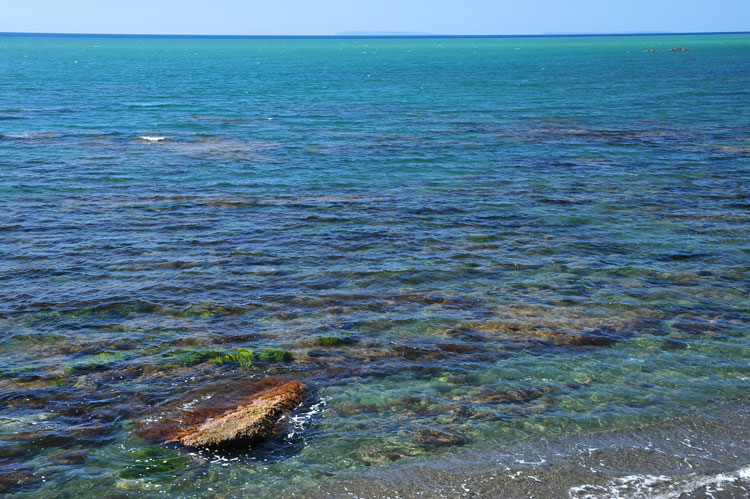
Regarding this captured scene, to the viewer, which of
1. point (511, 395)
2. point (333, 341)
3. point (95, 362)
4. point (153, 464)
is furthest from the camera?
point (333, 341)

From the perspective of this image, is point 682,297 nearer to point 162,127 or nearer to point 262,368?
point 262,368

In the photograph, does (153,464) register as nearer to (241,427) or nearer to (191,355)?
(241,427)

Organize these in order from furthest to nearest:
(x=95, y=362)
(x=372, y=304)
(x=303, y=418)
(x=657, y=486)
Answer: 1. (x=372, y=304)
2. (x=95, y=362)
3. (x=303, y=418)
4. (x=657, y=486)

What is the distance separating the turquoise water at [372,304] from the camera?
37.4ft

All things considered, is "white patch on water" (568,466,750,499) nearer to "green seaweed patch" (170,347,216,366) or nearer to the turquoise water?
the turquoise water

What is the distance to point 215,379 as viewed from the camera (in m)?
13.8

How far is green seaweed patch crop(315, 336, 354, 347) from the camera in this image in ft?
50.5

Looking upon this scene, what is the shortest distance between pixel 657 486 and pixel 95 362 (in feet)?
35.5

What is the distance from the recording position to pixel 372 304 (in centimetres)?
1769

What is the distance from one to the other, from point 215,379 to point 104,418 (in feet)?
7.30

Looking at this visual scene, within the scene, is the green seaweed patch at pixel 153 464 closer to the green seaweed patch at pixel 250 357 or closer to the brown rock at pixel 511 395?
the green seaweed patch at pixel 250 357

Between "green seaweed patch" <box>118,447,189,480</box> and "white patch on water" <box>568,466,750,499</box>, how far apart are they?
5938 mm

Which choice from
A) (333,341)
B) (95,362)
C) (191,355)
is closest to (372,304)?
(333,341)

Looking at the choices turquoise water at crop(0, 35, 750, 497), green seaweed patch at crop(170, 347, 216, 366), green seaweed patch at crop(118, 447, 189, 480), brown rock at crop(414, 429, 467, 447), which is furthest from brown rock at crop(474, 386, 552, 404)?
green seaweed patch at crop(170, 347, 216, 366)
